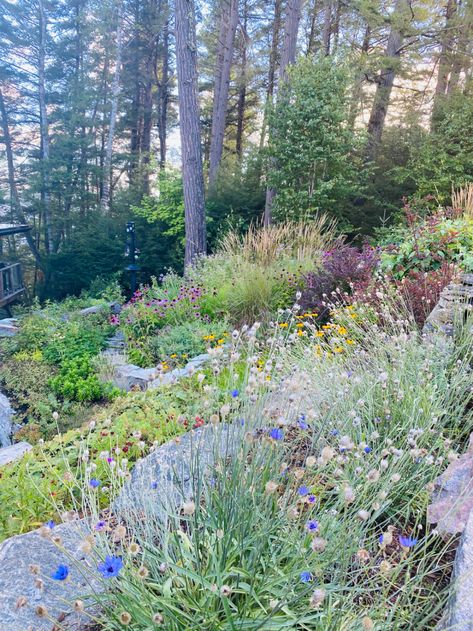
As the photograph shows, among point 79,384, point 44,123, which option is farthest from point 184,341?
point 44,123

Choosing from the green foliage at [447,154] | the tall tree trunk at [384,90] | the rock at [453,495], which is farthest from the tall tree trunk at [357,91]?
the rock at [453,495]

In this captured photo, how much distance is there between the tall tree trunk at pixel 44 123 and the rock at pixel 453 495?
13349mm

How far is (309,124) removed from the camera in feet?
26.1

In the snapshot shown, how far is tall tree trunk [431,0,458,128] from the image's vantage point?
905 centimetres

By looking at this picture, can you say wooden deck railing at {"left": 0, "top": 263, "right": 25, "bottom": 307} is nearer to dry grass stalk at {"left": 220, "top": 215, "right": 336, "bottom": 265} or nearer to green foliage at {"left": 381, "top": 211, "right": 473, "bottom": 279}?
dry grass stalk at {"left": 220, "top": 215, "right": 336, "bottom": 265}

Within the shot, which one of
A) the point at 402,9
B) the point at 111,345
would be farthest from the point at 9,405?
the point at 402,9

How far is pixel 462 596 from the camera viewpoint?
1.01 meters

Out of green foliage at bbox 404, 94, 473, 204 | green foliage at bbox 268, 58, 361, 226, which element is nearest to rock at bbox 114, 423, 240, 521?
green foliage at bbox 268, 58, 361, 226

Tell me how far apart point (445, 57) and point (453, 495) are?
11.6m

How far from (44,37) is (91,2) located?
192 centimetres

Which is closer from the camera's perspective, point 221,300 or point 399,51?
point 221,300

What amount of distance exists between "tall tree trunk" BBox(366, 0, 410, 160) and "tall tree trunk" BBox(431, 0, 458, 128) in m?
0.98

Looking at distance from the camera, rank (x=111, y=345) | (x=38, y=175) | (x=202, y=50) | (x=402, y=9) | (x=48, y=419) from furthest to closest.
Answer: (x=202, y=50), (x=38, y=175), (x=402, y=9), (x=111, y=345), (x=48, y=419)

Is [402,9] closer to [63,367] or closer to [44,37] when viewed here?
[63,367]
